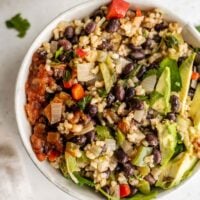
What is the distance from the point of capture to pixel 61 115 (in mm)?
1700

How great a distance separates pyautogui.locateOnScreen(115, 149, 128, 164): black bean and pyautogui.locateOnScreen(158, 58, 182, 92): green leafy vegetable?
249 mm

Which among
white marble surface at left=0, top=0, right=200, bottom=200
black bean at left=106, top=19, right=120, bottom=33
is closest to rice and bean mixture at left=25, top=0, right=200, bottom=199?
black bean at left=106, top=19, right=120, bottom=33

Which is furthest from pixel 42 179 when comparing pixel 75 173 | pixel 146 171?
pixel 146 171

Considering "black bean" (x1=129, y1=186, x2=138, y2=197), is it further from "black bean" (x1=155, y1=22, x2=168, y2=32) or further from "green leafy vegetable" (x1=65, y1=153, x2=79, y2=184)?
"black bean" (x1=155, y1=22, x2=168, y2=32)

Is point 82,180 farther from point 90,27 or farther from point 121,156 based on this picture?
point 90,27

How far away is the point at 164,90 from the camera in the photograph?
1.67 metres

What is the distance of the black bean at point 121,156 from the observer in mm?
1680

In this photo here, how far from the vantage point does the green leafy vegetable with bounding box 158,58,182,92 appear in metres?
1.69

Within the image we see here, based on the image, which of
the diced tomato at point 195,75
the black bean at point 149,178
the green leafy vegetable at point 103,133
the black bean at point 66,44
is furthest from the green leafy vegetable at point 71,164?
the diced tomato at point 195,75

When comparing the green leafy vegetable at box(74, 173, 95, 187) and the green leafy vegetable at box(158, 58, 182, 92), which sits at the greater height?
the green leafy vegetable at box(158, 58, 182, 92)

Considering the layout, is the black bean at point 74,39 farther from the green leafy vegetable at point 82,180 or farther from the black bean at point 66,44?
the green leafy vegetable at point 82,180

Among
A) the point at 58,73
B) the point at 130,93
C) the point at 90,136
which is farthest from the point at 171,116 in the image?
the point at 58,73

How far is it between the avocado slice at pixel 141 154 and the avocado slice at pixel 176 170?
78 mm

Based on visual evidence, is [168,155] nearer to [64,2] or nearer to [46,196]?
[46,196]
